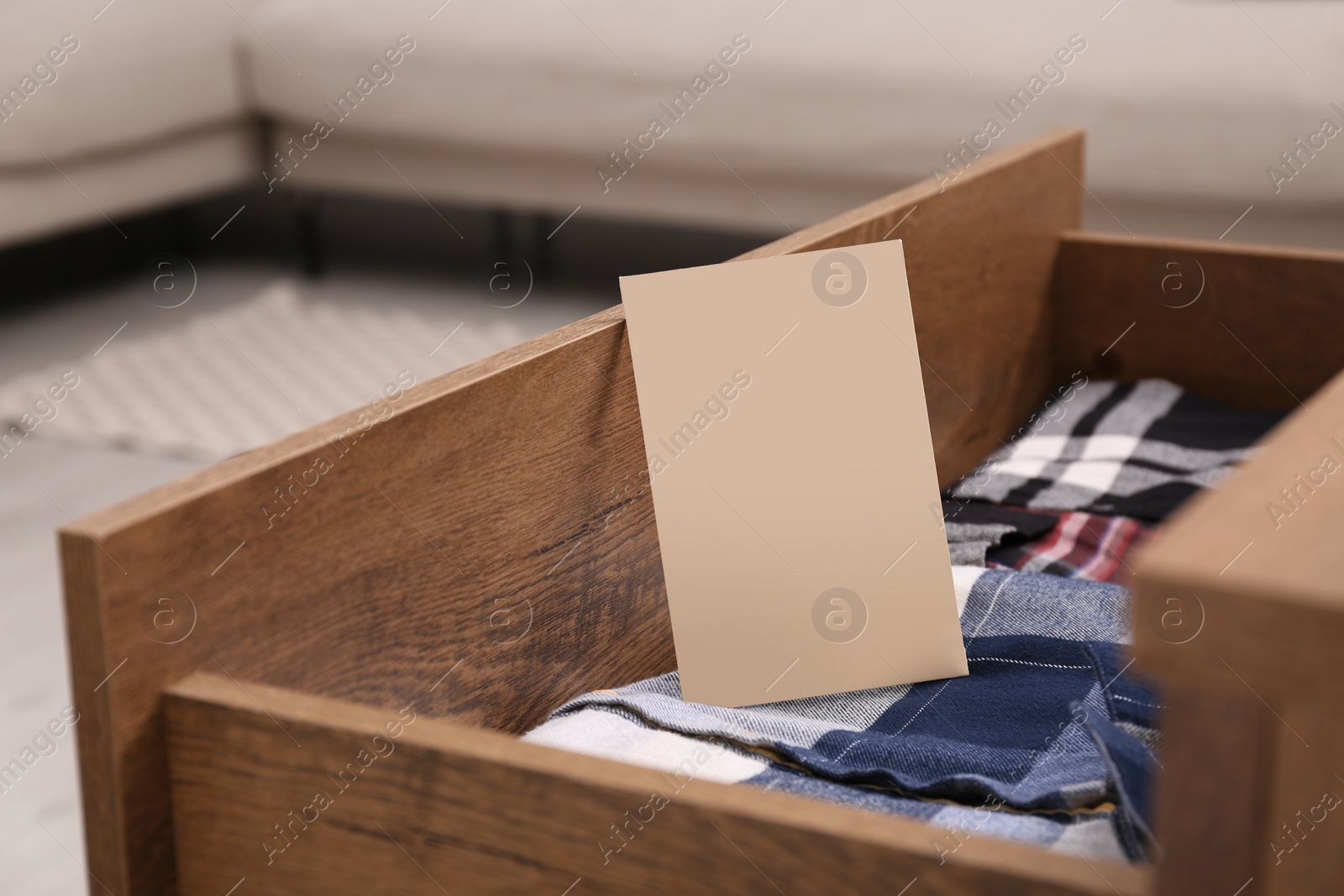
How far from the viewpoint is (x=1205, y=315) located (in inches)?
39.9

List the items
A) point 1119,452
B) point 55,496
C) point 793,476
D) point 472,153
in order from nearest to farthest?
point 793,476 < point 1119,452 < point 55,496 < point 472,153

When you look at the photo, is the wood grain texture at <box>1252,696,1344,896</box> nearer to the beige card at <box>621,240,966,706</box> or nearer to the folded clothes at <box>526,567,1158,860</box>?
the folded clothes at <box>526,567,1158,860</box>

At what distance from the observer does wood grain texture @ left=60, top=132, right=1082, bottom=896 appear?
0.39 metres

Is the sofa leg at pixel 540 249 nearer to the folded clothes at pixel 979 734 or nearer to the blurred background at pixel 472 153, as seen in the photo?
the blurred background at pixel 472 153

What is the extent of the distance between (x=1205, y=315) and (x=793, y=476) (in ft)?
1.85

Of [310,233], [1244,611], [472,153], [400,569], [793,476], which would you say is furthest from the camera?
[310,233]

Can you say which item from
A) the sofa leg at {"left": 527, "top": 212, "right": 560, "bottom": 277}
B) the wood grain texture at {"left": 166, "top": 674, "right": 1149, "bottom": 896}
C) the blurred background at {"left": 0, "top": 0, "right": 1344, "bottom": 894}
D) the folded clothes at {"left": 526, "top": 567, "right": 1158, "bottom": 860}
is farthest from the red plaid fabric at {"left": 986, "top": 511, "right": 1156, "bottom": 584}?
the sofa leg at {"left": 527, "top": 212, "right": 560, "bottom": 277}

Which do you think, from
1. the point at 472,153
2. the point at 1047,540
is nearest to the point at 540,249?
the point at 472,153

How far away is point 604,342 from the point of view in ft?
1.93

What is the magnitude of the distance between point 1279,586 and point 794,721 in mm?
314

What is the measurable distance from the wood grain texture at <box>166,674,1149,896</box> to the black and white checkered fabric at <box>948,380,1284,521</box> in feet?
1.88

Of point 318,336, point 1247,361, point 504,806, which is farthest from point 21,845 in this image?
point 318,336

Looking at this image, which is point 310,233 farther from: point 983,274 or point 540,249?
point 983,274

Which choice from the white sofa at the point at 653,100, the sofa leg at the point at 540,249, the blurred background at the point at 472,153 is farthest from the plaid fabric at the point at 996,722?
the sofa leg at the point at 540,249
